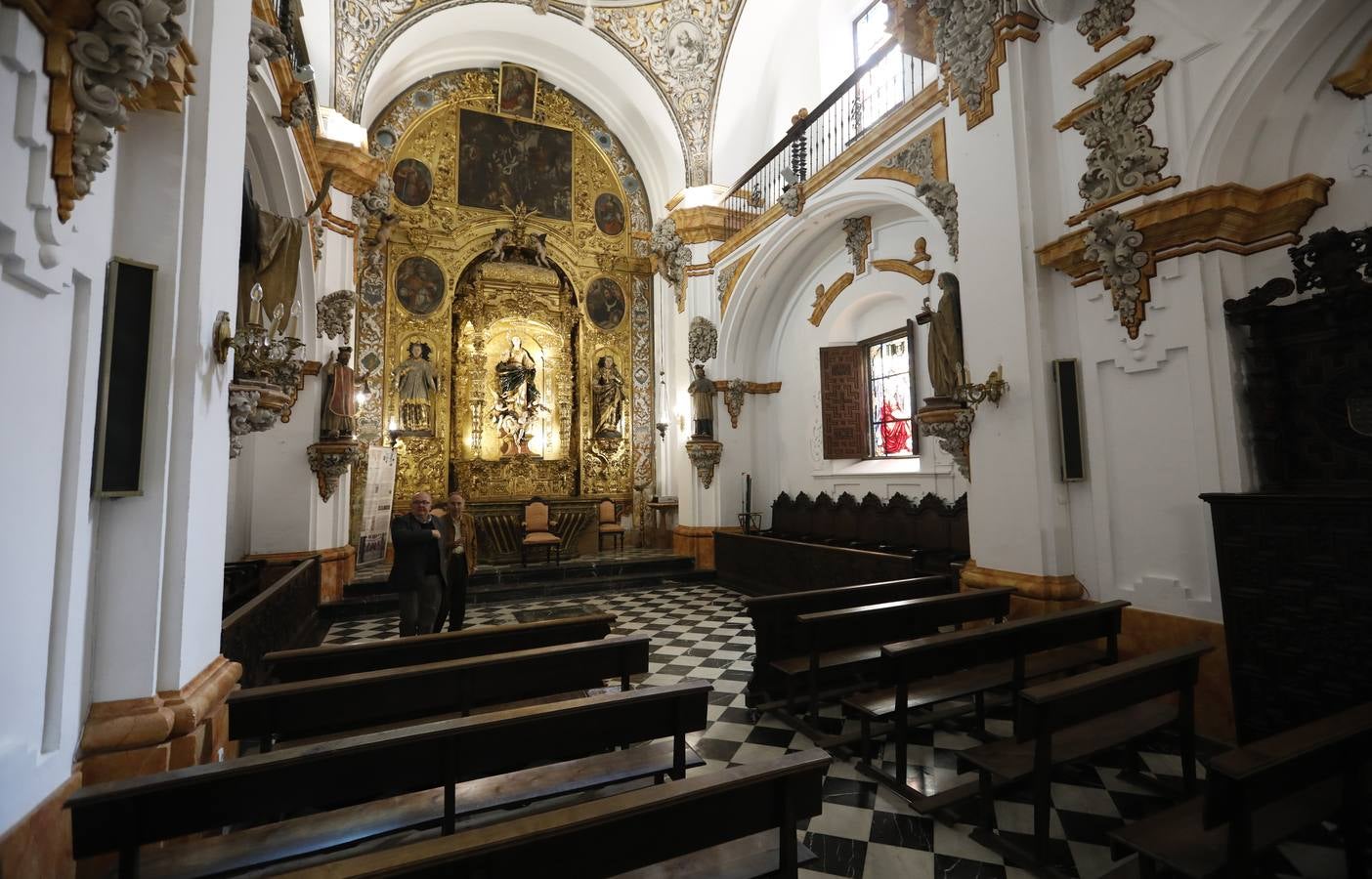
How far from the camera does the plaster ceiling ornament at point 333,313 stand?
7.63 m

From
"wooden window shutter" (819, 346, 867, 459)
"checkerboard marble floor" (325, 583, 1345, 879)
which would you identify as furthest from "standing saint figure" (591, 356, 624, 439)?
"checkerboard marble floor" (325, 583, 1345, 879)

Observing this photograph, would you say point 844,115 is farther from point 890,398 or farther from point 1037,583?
point 1037,583

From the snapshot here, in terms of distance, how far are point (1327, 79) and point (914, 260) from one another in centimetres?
424

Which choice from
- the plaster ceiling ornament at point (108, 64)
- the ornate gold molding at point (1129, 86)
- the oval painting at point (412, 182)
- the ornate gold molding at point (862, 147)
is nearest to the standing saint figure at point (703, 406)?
the ornate gold molding at point (862, 147)

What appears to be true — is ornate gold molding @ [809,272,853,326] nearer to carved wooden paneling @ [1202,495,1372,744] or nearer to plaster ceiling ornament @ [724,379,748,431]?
plaster ceiling ornament @ [724,379,748,431]

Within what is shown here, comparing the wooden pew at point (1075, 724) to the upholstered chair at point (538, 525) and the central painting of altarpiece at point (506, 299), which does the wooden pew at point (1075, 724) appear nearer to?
the upholstered chair at point (538, 525)

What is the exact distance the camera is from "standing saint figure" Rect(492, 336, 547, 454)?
11.5 meters

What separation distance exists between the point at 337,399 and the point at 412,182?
5.31m

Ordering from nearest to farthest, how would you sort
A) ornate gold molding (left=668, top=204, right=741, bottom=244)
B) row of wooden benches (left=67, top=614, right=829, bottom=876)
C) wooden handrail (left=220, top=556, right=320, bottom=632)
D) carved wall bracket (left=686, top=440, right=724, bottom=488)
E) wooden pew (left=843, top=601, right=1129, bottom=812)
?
row of wooden benches (left=67, top=614, right=829, bottom=876)
wooden pew (left=843, top=601, right=1129, bottom=812)
wooden handrail (left=220, top=556, right=320, bottom=632)
carved wall bracket (left=686, top=440, right=724, bottom=488)
ornate gold molding (left=668, top=204, right=741, bottom=244)

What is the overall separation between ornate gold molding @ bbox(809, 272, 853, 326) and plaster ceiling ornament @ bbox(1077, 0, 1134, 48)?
4.50 metres

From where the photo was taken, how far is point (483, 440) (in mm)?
11352

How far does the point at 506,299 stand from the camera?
11.7 meters

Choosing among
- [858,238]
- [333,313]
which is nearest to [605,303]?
[858,238]

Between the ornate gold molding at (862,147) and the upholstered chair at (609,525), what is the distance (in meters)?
5.07
